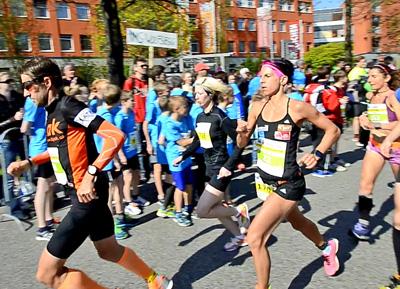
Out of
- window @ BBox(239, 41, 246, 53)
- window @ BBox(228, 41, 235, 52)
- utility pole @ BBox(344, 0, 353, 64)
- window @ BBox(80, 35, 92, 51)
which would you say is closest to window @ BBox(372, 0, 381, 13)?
utility pole @ BBox(344, 0, 353, 64)

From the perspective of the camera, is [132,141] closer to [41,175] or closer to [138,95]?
[41,175]

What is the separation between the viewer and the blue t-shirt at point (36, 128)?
17.3ft

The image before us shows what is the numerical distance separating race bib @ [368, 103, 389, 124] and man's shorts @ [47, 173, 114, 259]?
3.22 metres

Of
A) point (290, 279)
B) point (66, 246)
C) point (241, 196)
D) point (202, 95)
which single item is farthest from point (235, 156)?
point (241, 196)

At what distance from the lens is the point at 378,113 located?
185 inches

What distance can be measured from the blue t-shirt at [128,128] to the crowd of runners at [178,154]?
0.02 meters

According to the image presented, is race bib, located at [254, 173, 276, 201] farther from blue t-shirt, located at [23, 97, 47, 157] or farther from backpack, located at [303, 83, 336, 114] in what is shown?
backpack, located at [303, 83, 336, 114]

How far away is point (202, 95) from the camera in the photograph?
14.9 feet

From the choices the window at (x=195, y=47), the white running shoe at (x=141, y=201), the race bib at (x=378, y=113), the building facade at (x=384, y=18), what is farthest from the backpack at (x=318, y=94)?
the window at (x=195, y=47)

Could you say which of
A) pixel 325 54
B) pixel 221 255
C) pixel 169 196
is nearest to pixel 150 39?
pixel 169 196

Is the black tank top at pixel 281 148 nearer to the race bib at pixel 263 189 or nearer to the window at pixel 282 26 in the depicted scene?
the race bib at pixel 263 189

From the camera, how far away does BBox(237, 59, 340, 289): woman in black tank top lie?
10.4 feet

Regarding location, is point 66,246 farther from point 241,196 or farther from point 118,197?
point 241,196

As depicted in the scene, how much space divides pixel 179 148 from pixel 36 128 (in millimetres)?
1858
